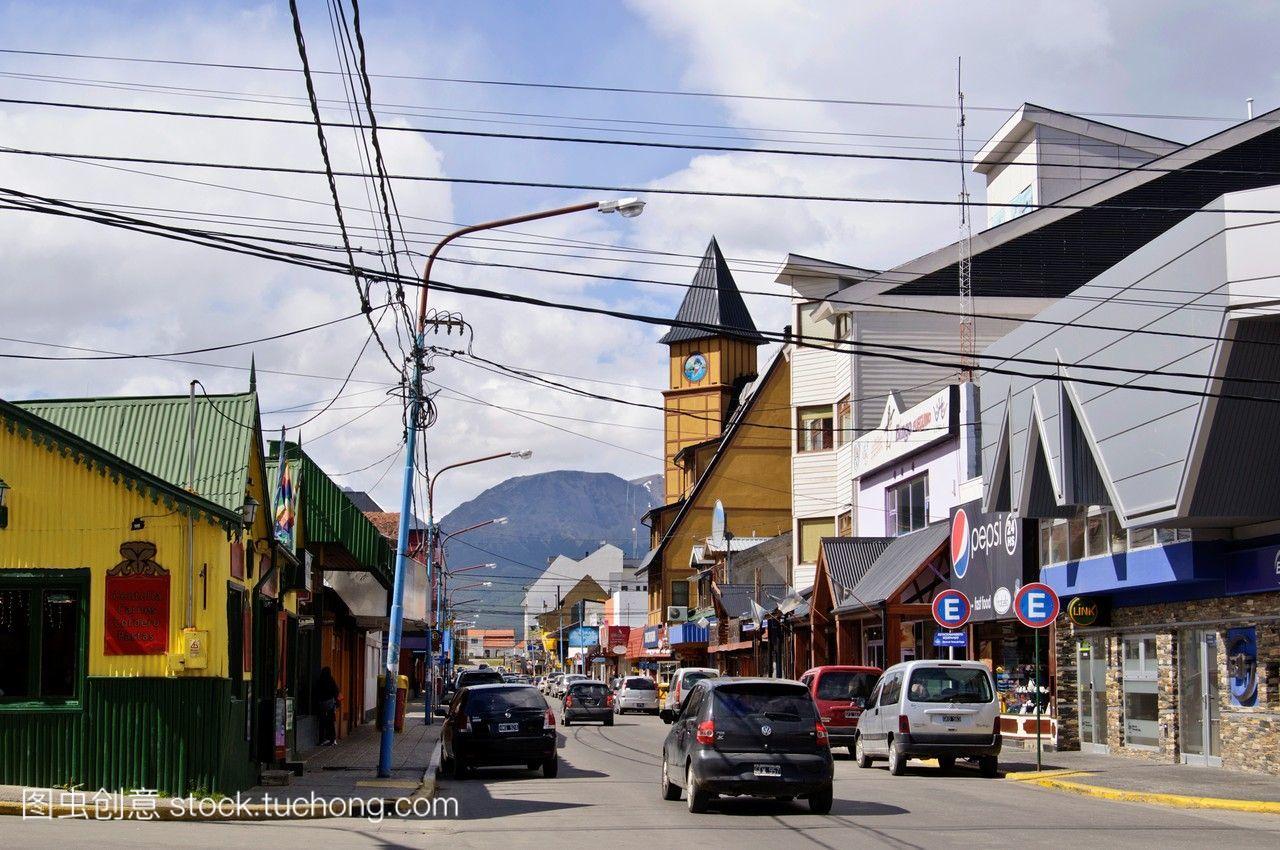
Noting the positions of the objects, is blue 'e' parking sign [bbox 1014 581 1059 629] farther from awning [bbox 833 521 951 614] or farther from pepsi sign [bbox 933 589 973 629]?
awning [bbox 833 521 951 614]

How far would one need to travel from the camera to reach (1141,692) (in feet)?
87.6

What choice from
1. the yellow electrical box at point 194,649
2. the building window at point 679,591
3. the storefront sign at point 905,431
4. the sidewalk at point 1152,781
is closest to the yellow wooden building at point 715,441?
the building window at point 679,591

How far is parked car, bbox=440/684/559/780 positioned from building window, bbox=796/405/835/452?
30.0m

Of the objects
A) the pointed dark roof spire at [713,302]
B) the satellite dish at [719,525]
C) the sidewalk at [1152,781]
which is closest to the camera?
the sidewalk at [1152,781]

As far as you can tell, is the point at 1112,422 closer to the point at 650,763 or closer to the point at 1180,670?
the point at 1180,670

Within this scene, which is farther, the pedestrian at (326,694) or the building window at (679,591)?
the building window at (679,591)

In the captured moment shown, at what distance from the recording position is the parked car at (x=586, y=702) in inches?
1874

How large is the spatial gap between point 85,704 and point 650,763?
12.8 meters

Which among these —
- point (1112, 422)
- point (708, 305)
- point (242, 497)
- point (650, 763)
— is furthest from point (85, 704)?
point (708, 305)

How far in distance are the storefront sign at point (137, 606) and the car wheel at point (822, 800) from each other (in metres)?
7.90

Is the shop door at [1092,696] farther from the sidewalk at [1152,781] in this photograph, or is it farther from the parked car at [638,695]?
the parked car at [638,695]

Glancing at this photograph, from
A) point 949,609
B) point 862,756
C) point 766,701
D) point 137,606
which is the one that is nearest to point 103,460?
point 137,606

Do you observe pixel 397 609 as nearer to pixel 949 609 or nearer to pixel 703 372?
pixel 949 609

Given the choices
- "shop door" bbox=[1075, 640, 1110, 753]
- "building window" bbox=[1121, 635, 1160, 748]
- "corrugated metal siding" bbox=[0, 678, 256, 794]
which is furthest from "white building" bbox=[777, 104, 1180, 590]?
"corrugated metal siding" bbox=[0, 678, 256, 794]
